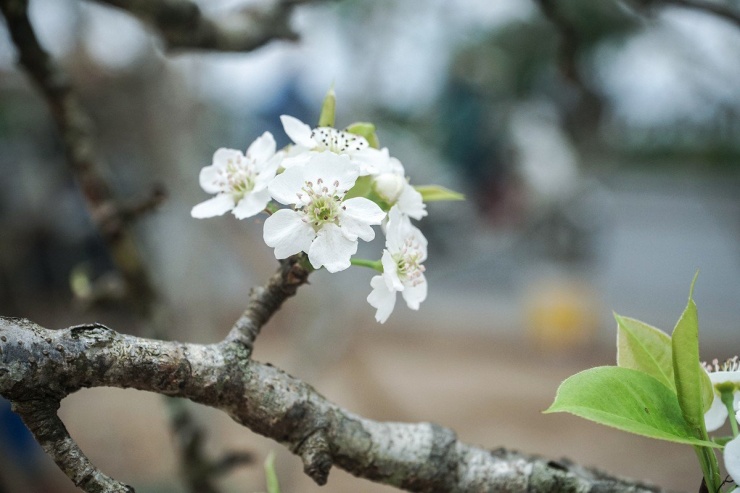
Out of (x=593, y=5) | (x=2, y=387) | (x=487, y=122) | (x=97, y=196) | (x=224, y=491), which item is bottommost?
(x=2, y=387)

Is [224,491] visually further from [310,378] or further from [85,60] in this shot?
[85,60]

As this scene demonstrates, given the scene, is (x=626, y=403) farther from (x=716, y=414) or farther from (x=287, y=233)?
(x=287, y=233)

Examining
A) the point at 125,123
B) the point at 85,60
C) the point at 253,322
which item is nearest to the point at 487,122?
the point at 125,123

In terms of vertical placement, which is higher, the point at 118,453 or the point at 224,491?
the point at 118,453

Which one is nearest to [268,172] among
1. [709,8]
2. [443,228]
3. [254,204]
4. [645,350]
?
[254,204]

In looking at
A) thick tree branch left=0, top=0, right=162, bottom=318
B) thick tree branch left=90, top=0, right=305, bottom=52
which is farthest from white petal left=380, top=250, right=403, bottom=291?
thick tree branch left=90, top=0, right=305, bottom=52

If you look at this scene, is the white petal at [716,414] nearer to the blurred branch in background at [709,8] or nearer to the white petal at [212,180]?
the white petal at [212,180]

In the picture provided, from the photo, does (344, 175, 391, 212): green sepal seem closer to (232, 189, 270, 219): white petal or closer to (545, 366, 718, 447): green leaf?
(232, 189, 270, 219): white petal
